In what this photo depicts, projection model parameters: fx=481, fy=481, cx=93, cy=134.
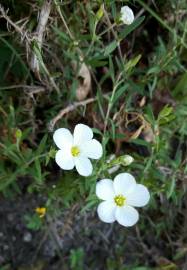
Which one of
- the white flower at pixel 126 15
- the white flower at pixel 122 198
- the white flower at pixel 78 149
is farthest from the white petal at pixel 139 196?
the white flower at pixel 126 15

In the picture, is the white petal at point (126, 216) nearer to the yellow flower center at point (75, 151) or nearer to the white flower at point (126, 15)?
the yellow flower center at point (75, 151)

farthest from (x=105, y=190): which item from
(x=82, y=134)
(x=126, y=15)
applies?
(x=126, y=15)

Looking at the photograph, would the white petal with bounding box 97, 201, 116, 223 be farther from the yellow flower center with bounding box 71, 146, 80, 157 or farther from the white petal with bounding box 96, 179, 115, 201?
the yellow flower center with bounding box 71, 146, 80, 157

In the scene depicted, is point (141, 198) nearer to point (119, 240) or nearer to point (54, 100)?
point (54, 100)

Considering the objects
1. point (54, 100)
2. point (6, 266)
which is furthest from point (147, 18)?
point (6, 266)

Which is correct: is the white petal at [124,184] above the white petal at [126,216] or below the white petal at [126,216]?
above
